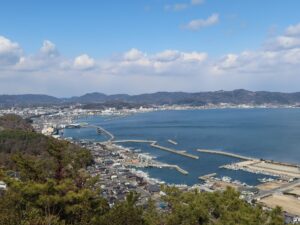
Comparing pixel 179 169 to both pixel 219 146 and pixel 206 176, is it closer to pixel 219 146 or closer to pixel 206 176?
pixel 206 176

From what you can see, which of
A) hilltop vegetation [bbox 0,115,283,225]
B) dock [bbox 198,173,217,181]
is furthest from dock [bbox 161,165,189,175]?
hilltop vegetation [bbox 0,115,283,225]

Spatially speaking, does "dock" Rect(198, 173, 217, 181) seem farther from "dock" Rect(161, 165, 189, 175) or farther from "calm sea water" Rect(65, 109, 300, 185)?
"dock" Rect(161, 165, 189, 175)

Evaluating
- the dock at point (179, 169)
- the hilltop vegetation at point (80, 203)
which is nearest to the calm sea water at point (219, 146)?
the dock at point (179, 169)

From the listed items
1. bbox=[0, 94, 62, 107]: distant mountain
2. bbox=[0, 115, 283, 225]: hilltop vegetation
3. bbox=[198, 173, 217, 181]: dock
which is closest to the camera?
bbox=[0, 115, 283, 225]: hilltop vegetation

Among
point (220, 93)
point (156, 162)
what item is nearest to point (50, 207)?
point (156, 162)

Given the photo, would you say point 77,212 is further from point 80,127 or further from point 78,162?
point 80,127

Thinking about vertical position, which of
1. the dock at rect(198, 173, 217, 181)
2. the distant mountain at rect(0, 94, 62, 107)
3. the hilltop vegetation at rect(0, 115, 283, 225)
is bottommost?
the dock at rect(198, 173, 217, 181)

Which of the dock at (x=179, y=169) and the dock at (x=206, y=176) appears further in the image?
the dock at (x=179, y=169)

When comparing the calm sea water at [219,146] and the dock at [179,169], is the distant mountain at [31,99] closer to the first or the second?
the calm sea water at [219,146]
